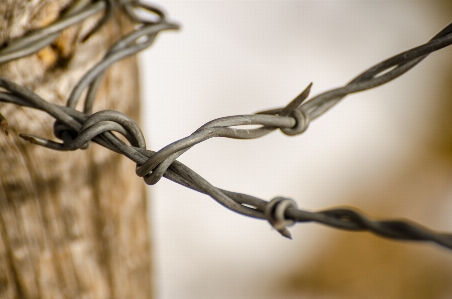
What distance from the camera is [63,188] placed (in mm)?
475

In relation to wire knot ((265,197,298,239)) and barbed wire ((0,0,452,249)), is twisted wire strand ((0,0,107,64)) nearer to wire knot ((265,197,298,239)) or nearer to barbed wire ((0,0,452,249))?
barbed wire ((0,0,452,249))

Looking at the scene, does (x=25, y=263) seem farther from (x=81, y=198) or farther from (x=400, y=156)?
(x=400, y=156)

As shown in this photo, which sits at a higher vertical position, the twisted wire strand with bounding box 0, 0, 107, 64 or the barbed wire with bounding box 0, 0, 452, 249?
the twisted wire strand with bounding box 0, 0, 107, 64

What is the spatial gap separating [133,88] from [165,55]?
91 centimetres

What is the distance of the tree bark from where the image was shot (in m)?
0.42

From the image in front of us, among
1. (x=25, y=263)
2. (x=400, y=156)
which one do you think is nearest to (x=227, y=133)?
(x=25, y=263)

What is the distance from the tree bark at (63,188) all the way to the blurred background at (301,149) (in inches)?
33.4

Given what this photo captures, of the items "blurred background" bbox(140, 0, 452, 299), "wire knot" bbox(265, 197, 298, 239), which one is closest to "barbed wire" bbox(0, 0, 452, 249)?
"wire knot" bbox(265, 197, 298, 239)

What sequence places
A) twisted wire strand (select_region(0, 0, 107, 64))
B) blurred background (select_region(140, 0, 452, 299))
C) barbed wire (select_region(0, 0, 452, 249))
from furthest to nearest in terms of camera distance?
blurred background (select_region(140, 0, 452, 299)) < twisted wire strand (select_region(0, 0, 107, 64)) < barbed wire (select_region(0, 0, 452, 249))

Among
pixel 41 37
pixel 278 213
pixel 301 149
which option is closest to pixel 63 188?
pixel 41 37

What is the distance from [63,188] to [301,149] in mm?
1262

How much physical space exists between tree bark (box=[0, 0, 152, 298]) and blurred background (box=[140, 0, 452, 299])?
33.4 inches

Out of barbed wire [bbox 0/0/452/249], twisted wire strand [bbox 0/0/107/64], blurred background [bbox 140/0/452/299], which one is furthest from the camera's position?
blurred background [bbox 140/0/452/299]

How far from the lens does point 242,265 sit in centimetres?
155
